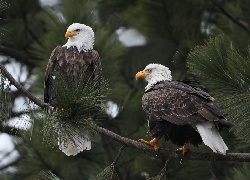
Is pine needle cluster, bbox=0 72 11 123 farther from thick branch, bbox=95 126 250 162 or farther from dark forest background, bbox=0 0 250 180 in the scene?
dark forest background, bbox=0 0 250 180

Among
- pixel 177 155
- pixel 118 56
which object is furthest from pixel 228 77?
pixel 118 56

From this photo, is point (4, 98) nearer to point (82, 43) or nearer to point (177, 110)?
point (177, 110)

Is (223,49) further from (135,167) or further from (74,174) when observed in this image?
(74,174)

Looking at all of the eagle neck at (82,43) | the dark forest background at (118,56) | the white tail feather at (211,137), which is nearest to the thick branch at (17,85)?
the white tail feather at (211,137)

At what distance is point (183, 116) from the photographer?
4.13 m

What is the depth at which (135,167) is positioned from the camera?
231 inches

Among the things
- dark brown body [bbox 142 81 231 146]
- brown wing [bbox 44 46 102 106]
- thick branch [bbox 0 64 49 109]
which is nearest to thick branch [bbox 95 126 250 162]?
dark brown body [bbox 142 81 231 146]

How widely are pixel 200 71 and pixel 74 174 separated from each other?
2.28m

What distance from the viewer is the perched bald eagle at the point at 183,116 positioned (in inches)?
156

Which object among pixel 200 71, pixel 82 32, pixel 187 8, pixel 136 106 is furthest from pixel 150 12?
pixel 200 71

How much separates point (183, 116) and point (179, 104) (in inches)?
3.8

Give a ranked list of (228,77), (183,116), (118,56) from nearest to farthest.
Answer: (228,77), (183,116), (118,56)

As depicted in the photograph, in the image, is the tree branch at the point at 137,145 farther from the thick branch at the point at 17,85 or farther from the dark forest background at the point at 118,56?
the dark forest background at the point at 118,56

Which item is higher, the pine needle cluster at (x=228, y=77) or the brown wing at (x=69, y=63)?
the brown wing at (x=69, y=63)
